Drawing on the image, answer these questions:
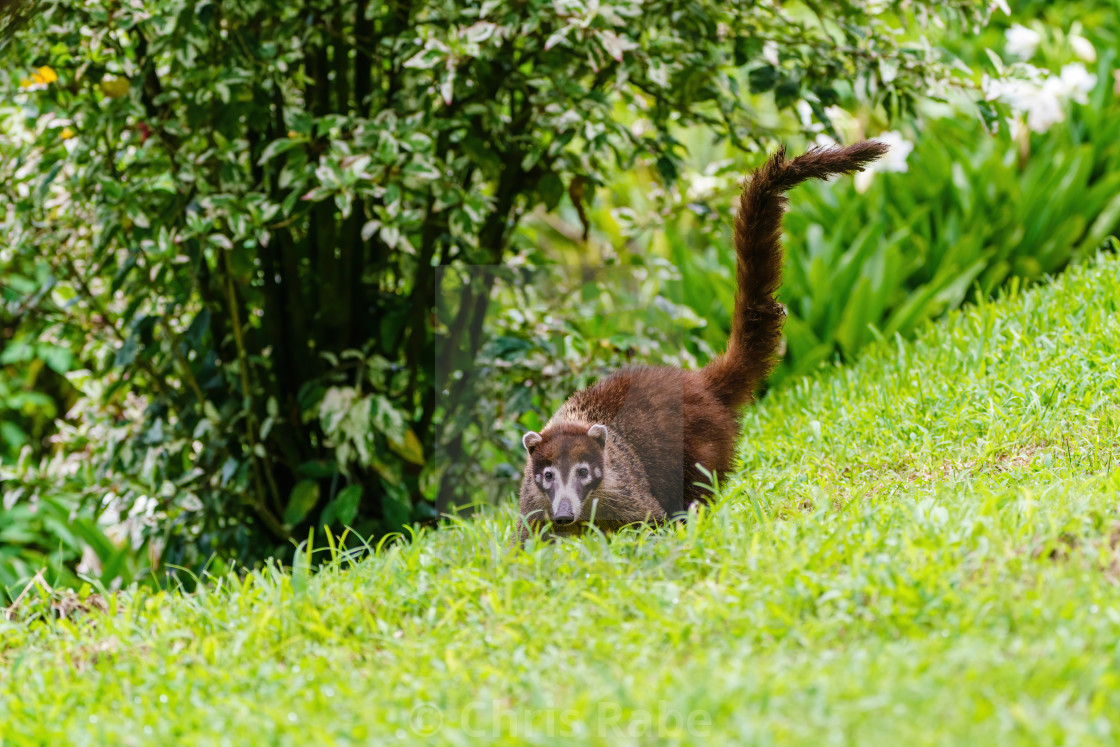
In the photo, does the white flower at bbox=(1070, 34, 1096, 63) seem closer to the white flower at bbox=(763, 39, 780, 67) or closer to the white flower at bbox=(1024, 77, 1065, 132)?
the white flower at bbox=(1024, 77, 1065, 132)

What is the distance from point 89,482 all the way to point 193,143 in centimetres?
167

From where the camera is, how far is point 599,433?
322cm

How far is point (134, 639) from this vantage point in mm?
2787

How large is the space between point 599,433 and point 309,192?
1.41 meters

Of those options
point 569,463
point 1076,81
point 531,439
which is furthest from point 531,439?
point 1076,81

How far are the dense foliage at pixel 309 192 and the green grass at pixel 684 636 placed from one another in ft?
4.27

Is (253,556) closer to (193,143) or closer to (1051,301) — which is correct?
(193,143)

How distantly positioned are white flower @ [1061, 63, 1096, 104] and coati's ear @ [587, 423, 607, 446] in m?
5.45

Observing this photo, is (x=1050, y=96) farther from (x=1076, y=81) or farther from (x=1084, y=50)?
(x=1084, y=50)

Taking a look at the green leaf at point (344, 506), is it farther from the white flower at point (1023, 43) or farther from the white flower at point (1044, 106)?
the white flower at point (1023, 43)

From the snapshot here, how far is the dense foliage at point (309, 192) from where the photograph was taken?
386 cm

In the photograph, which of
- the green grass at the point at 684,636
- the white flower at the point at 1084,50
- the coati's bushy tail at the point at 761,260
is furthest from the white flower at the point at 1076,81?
the coati's bushy tail at the point at 761,260

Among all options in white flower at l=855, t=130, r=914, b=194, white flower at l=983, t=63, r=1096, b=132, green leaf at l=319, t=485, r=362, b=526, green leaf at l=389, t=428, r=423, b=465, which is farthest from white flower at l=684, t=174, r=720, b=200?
green leaf at l=319, t=485, r=362, b=526

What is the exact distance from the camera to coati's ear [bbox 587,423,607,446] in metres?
3.21
